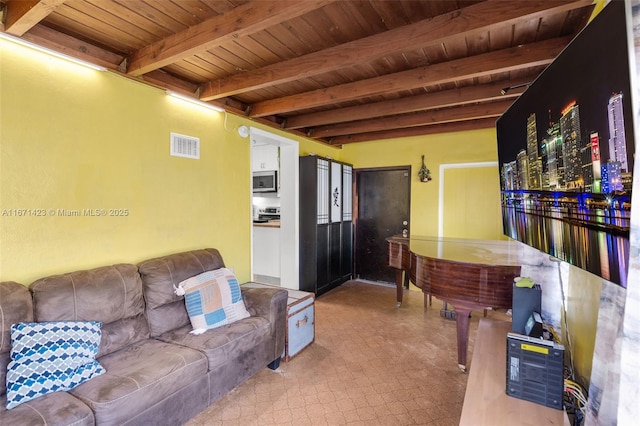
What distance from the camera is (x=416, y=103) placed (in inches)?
124

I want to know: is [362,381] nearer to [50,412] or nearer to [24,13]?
[50,412]

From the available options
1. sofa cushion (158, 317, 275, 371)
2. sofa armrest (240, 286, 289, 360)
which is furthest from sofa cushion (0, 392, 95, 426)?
sofa armrest (240, 286, 289, 360)

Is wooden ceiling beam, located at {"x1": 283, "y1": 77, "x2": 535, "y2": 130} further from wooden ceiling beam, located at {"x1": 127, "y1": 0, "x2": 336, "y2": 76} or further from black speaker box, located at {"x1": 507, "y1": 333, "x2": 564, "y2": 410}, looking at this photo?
black speaker box, located at {"x1": 507, "y1": 333, "x2": 564, "y2": 410}

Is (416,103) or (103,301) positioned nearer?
(103,301)

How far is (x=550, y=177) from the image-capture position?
3.80 feet

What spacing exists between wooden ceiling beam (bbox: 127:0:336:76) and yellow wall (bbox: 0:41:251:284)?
0.38m

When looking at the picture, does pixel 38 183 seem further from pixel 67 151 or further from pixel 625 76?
pixel 625 76

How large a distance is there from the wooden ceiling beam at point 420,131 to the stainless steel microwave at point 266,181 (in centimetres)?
111

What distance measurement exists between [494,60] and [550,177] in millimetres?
1477

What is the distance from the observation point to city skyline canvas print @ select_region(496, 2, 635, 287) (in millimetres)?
737

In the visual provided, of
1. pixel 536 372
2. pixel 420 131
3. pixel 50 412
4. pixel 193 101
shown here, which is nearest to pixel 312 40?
pixel 193 101

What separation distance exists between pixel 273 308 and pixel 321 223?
2028 millimetres

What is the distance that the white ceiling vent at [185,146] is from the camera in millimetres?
2645

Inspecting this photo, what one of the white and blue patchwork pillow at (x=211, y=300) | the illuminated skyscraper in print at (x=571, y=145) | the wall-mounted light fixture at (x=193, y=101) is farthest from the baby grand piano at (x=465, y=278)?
the wall-mounted light fixture at (x=193, y=101)
